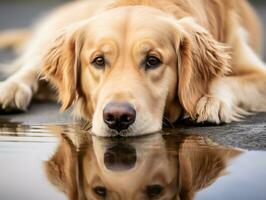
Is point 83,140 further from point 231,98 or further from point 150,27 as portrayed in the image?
point 231,98

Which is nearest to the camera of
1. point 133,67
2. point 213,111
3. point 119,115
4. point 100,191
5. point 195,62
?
point 100,191

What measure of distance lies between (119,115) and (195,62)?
0.94 meters

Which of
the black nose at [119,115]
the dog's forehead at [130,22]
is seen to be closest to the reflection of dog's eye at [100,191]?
the black nose at [119,115]

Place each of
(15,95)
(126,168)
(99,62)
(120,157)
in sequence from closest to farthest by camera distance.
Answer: (126,168) → (120,157) → (99,62) → (15,95)

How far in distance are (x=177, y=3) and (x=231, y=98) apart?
2.53 feet

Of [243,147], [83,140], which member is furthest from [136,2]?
[243,147]

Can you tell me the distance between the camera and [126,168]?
341 centimetres

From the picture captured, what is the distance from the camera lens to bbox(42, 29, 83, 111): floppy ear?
4867 millimetres

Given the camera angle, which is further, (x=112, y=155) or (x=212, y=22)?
(x=212, y=22)

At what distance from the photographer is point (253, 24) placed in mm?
6664

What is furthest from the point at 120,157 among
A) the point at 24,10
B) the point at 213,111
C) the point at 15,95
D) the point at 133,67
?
the point at 24,10

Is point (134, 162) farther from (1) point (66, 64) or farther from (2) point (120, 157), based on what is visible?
(1) point (66, 64)

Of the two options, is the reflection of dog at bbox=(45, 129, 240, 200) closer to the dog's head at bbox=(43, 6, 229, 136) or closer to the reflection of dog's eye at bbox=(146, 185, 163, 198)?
the reflection of dog's eye at bbox=(146, 185, 163, 198)

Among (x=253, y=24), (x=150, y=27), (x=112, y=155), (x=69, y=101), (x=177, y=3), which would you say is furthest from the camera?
(x=253, y=24)
